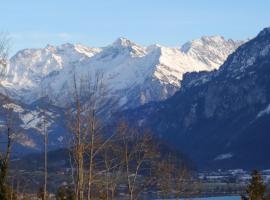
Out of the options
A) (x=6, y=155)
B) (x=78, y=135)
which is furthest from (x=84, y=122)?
(x=6, y=155)

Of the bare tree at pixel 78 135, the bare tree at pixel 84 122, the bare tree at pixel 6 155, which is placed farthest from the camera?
the bare tree at pixel 84 122

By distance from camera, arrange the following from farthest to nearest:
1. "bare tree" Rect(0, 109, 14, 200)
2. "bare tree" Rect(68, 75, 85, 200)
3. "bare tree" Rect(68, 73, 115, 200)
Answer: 1. "bare tree" Rect(68, 73, 115, 200)
2. "bare tree" Rect(68, 75, 85, 200)
3. "bare tree" Rect(0, 109, 14, 200)

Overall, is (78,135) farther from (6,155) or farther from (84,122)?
(6,155)

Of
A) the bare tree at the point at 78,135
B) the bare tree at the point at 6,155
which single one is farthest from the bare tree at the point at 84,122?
the bare tree at the point at 6,155

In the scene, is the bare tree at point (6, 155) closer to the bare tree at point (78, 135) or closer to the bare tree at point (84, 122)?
the bare tree at point (78, 135)

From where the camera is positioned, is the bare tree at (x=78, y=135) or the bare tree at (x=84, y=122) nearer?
the bare tree at (x=78, y=135)

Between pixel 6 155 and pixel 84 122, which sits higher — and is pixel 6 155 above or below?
below

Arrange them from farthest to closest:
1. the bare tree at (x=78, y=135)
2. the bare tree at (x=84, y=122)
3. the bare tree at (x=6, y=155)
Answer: the bare tree at (x=84, y=122), the bare tree at (x=78, y=135), the bare tree at (x=6, y=155)

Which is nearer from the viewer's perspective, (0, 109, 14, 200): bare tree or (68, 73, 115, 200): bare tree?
(0, 109, 14, 200): bare tree

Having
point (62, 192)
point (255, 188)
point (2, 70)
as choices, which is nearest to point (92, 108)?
point (2, 70)

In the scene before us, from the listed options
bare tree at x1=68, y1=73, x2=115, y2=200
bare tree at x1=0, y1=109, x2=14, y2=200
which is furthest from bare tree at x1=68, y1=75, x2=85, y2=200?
bare tree at x1=0, y1=109, x2=14, y2=200

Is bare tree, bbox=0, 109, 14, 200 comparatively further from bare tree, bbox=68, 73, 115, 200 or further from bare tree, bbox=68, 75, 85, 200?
bare tree, bbox=68, 73, 115, 200

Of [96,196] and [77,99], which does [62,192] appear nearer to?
[96,196]

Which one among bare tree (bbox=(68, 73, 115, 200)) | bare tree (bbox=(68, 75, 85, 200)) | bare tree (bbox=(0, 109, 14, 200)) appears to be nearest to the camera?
bare tree (bbox=(0, 109, 14, 200))
